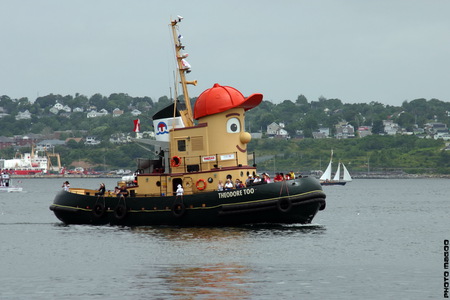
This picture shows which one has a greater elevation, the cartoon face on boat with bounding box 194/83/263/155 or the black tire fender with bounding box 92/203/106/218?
the cartoon face on boat with bounding box 194/83/263/155

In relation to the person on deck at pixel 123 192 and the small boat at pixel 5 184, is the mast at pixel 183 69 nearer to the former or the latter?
the person on deck at pixel 123 192

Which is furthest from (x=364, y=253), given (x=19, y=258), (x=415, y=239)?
(x=19, y=258)

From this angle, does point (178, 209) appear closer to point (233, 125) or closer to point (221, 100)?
point (233, 125)

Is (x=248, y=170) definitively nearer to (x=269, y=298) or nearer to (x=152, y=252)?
(x=152, y=252)

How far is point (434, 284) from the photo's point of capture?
3206cm

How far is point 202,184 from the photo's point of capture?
4753 cm

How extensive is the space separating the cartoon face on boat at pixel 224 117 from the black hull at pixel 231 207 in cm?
305

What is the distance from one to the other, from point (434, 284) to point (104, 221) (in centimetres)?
2241

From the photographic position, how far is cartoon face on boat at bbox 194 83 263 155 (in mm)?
47750

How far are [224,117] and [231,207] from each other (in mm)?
4826

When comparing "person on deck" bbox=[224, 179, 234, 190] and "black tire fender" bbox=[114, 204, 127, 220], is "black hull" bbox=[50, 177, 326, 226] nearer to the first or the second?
"black tire fender" bbox=[114, 204, 127, 220]

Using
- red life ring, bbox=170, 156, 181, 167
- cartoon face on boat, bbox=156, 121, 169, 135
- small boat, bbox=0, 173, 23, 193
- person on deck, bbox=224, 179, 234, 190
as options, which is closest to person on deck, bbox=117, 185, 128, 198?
red life ring, bbox=170, 156, 181, 167

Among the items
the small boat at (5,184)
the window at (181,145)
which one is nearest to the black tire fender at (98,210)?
the window at (181,145)

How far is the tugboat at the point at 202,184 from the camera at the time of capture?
45969 mm
